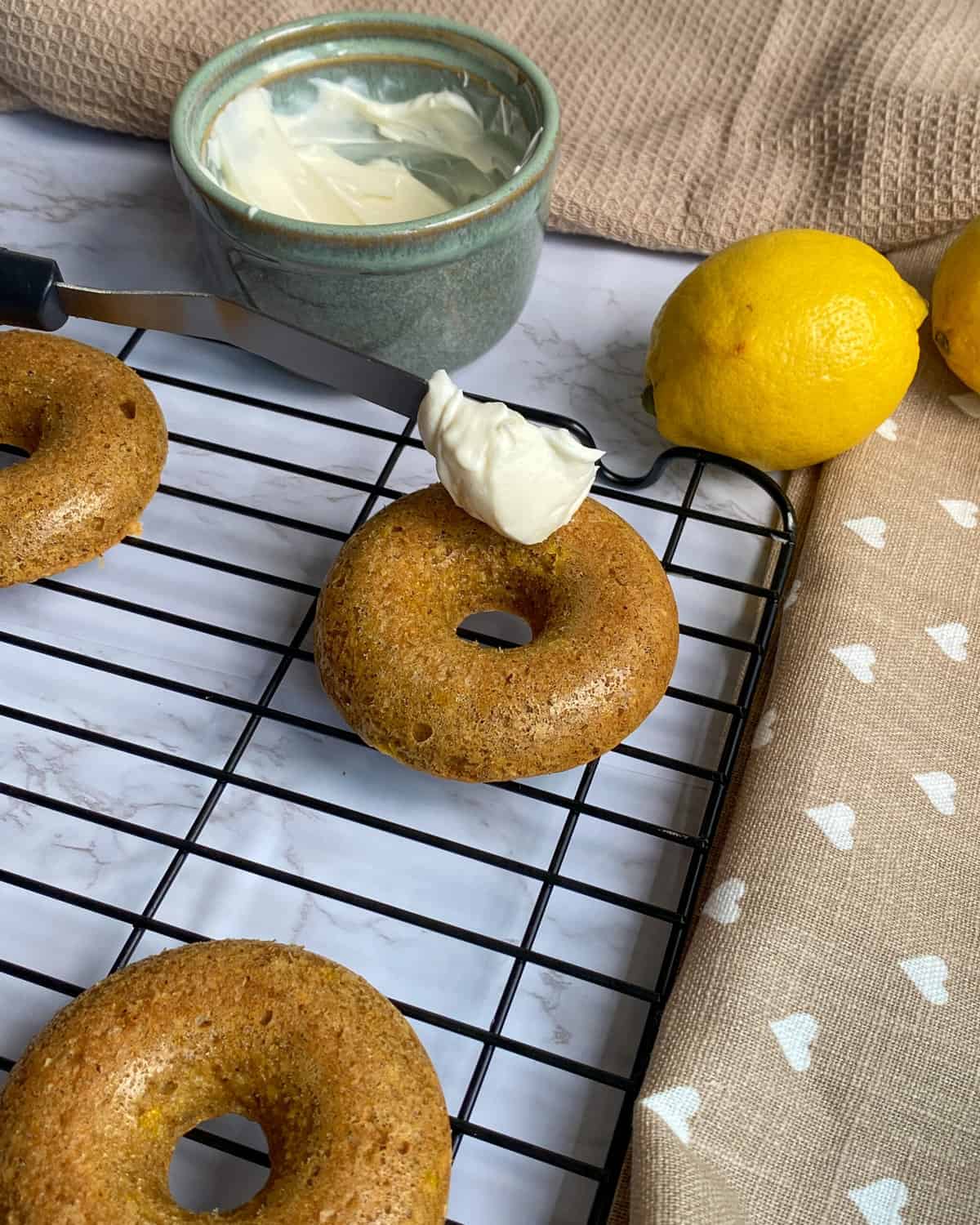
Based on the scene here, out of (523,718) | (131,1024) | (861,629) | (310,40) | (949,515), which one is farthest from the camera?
(310,40)

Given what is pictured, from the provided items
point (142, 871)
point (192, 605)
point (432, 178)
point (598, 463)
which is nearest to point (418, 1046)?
point (142, 871)

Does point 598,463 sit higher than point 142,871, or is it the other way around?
point 598,463

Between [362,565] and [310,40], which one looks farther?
[310,40]

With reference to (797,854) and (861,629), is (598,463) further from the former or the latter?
(797,854)

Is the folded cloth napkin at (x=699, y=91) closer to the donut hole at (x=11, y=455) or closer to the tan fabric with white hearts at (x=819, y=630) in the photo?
the tan fabric with white hearts at (x=819, y=630)

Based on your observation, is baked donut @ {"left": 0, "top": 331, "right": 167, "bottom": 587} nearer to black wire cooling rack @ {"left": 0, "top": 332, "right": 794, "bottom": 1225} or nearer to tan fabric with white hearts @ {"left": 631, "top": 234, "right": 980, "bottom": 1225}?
black wire cooling rack @ {"left": 0, "top": 332, "right": 794, "bottom": 1225}

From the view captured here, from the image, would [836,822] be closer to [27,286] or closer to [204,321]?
[204,321]

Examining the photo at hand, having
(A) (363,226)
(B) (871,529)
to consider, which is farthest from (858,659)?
(A) (363,226)
